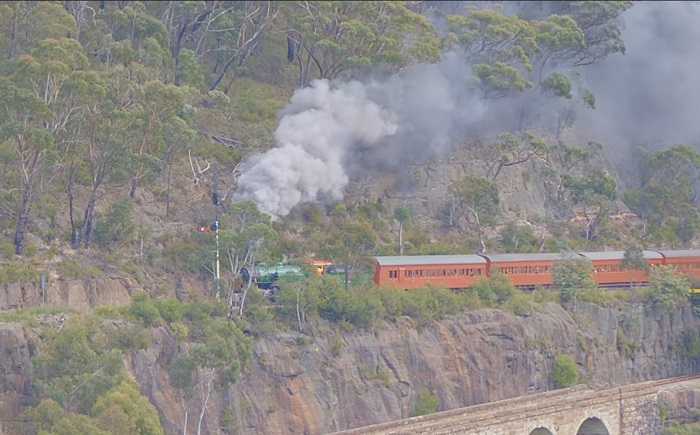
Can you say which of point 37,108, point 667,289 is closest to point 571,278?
point 667,289

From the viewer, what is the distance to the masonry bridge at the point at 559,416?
2103 inches

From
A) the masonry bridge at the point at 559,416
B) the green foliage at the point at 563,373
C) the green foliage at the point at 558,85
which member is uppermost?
the green foliage at the point at 558,85

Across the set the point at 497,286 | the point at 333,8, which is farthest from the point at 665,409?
the point at 333,8

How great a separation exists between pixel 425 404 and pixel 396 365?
1.87 m

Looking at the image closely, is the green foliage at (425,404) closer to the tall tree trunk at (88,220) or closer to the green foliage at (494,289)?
the green foliage at (494,289)

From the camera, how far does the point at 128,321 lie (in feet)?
172

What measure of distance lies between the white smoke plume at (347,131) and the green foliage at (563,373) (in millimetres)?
13001

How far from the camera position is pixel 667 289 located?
68.6 m

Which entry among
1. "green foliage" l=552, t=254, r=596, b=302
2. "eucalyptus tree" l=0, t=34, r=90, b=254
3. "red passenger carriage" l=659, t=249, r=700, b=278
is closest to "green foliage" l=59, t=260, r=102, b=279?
"eucalyptus tree" l=0, t=34, r=90, b=254

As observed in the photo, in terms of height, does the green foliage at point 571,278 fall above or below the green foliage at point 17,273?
below

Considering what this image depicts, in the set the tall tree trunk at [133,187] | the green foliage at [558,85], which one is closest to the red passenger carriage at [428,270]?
the tall tree trunk at [133,187]

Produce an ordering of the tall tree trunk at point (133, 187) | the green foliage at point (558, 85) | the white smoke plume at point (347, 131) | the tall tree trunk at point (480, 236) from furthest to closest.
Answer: the green foliage at point (558, 85)
the tall tree trunk at point (480, 236)
the white smoke plume at point (347, 131)
the tall tree trunk at point (133, 187)

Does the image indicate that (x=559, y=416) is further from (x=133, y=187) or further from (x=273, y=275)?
(x=133, y=187)

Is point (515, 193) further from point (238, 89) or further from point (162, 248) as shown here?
→ point (162, 248)
